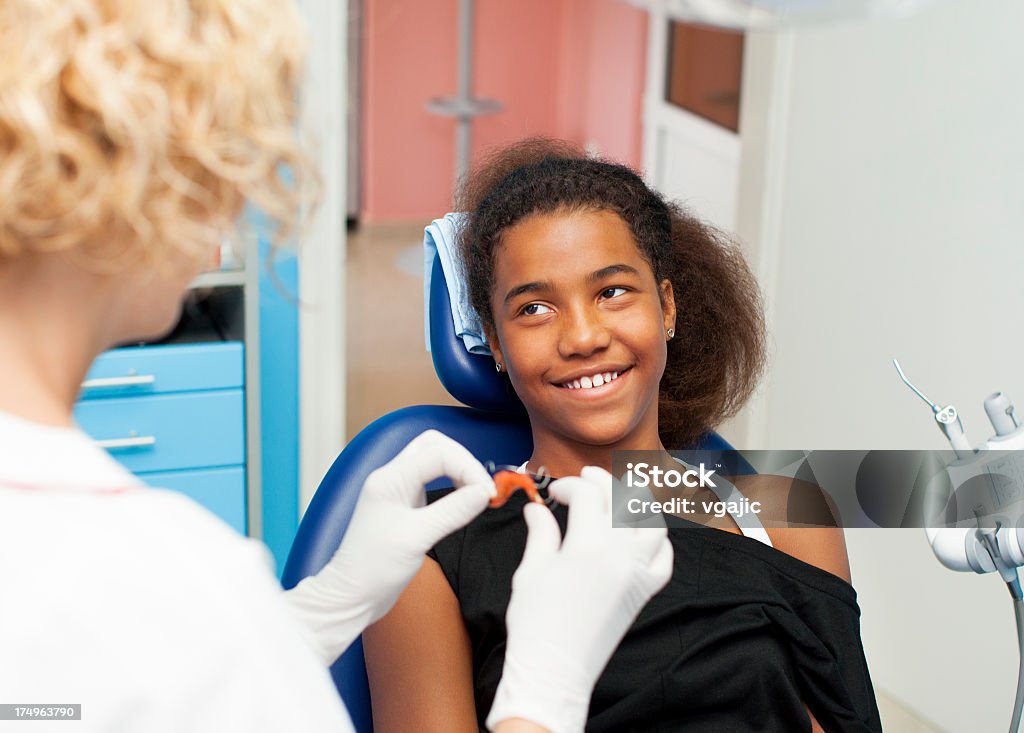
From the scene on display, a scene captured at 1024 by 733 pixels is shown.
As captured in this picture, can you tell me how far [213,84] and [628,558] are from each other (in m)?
0.53

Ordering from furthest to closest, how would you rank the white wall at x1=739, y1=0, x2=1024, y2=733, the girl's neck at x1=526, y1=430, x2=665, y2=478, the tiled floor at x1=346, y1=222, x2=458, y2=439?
the tiled floor at x1=346, y1=222, x2=458, y2=439
the white wall at x1=739, y1=0, x2=1024, y2=733
the girl's neck at x1=526, y1=430, x2=665, y2=478

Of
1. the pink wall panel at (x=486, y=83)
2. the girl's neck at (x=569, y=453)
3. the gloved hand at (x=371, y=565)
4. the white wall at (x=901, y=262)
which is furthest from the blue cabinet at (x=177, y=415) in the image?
the pink wall panel at (x=486, y=83)

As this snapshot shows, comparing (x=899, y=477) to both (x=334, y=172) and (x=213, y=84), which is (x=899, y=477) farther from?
(x=213, y=84)

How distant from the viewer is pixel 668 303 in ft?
5.39

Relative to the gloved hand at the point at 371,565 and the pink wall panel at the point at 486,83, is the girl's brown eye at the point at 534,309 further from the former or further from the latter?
the pink wall panel at the point at 486,83

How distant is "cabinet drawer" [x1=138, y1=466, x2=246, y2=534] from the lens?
8.09 feet

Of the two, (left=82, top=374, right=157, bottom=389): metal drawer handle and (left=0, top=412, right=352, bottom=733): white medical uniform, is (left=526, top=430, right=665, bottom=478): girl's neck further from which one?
(left=82, top=374, right=157, bottom=389): metal drawer handle

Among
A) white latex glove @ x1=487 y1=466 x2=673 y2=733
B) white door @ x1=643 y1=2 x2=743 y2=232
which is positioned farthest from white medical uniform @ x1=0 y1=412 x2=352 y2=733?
white door @ x1=643 y1=2 x2=743 y2=232

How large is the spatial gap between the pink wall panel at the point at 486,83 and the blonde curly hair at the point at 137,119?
4.35 meters

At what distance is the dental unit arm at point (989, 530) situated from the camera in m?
1.32

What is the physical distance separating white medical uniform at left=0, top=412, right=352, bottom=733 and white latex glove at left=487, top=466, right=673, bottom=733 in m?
0.26

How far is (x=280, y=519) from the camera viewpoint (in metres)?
2.77

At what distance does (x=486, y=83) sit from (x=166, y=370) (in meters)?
3.35

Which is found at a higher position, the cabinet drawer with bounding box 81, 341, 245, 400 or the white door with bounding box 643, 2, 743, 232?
the white door with bounding box 643, 2, 743, 232
